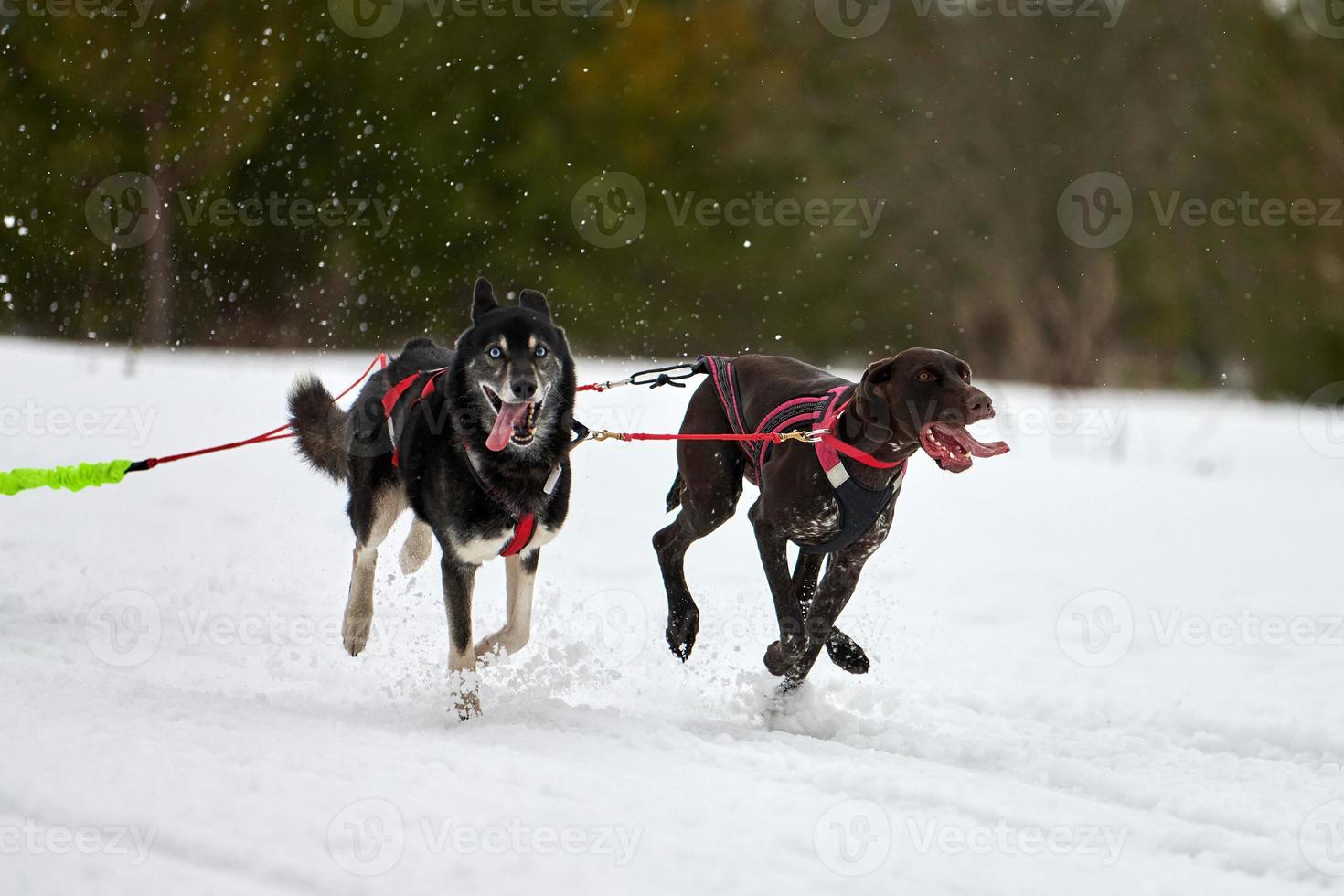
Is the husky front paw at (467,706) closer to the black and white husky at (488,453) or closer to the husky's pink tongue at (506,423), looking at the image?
the black and white husky at (488,453)

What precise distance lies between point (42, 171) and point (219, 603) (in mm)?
16130

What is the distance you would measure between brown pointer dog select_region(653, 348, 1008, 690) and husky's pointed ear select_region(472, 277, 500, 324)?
100 cm

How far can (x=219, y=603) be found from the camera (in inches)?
237

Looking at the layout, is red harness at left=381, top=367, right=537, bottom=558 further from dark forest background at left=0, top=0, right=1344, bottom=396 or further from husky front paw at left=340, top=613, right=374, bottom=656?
dark forest background at left=0, top=0, right=1344, bottom=396

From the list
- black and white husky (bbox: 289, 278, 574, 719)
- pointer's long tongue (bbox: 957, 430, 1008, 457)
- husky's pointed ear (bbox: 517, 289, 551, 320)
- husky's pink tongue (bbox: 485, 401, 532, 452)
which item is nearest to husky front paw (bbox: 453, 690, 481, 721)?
black and white husky (bbox: 289, 278, 574, 719)

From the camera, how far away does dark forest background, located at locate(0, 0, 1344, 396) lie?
60.4 ft

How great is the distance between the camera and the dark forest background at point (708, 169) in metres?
18.4

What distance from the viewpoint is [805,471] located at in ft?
14.4

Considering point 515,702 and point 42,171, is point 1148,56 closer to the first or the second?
point 42,171

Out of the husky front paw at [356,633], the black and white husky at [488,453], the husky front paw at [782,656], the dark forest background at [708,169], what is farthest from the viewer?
the dark forest background at [708,169]

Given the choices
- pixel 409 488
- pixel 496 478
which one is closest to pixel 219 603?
pixel 409 488

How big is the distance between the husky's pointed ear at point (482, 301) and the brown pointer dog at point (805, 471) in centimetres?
100

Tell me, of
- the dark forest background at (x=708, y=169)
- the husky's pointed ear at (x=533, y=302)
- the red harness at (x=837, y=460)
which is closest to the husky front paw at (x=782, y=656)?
the red harness at (x=837, y=460)

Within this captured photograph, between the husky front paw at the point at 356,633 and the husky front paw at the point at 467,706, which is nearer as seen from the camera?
→ the husky front paw at the point at 467,706
